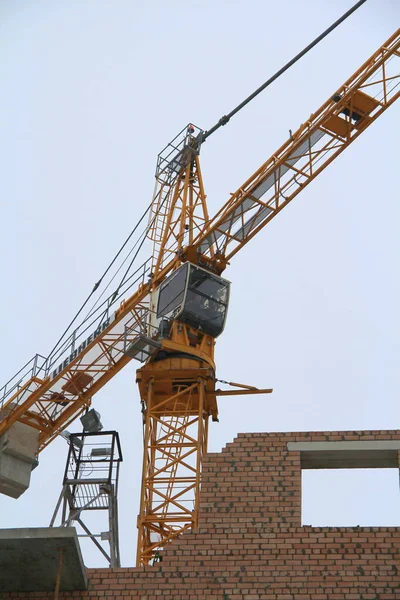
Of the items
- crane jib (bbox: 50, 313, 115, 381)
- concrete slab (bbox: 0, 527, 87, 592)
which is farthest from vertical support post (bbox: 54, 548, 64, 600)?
crane jib (bbox: 50, 313, 115, 381)

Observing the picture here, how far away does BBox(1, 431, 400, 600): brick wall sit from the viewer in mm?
20188

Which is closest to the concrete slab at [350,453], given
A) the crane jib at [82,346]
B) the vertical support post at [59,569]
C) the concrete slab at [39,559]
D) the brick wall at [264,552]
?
→ the brick wall at [264,552]

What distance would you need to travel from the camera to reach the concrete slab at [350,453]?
21.5m

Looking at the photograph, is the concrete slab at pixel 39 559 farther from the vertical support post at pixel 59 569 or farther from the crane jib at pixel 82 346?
the crane jib at pixel 82 346

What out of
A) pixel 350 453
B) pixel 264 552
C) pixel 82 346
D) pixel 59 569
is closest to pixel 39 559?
pixel 59 569

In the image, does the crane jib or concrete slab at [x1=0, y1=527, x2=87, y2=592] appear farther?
the crane jib

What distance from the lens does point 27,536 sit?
19953 millimetres

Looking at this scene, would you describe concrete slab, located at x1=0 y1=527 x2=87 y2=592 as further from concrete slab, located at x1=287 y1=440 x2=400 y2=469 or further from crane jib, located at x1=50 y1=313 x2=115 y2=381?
crane jib, located at x1=50 y1=313 x2=115 y2=381

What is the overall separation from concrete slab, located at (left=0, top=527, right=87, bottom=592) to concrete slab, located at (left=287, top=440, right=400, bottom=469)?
3854 millimetres

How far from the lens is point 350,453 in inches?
854

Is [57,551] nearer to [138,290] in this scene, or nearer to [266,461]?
[266,461]

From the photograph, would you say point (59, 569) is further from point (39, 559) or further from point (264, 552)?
point (264, 552)

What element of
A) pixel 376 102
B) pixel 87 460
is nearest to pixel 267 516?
pixel 87 460

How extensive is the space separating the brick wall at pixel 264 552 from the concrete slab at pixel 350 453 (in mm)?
101
